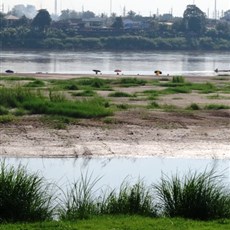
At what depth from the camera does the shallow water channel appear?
43.1ft

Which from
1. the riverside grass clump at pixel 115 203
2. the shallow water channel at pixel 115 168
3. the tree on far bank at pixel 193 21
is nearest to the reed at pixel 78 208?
the riverside grass clump at pixel 115 203

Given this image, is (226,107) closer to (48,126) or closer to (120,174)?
(48,126)

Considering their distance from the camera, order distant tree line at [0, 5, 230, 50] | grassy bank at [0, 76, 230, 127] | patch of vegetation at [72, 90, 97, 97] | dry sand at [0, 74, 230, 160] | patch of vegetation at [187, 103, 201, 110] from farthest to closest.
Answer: distant tree line at [0, 5, 230, 50]
patch of vegetation at [72, 90, 97, 97]
patch of vegetation at [187, 103, 201, 110]
grassy bank at [0, 76, 230, 127]
dry sand at [0, 74, 230, 160]

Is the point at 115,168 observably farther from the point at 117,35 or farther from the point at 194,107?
the point at 117,35

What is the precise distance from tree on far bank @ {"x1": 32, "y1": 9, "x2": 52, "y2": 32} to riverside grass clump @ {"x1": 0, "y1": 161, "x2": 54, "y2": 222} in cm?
9135

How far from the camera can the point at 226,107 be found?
2300 centimetres

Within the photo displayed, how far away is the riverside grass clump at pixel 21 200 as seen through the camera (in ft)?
29.6

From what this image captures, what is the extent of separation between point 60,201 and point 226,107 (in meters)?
13.4

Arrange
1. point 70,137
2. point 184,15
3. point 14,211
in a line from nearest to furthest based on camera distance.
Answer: point 14,211, point 70,137, point 184,15

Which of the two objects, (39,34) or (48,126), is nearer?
(48,126)

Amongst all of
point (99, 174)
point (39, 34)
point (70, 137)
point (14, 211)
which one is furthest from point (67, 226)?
point (39, 34)

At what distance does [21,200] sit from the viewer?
9.05m

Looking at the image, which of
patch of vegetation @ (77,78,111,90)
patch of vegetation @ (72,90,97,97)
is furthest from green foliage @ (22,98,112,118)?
patch of vegetation @ (77,78,111,90)

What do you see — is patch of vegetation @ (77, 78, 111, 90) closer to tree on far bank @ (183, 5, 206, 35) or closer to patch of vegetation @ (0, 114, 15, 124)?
patch of vegetation @ (0, 114, 15, 124)
